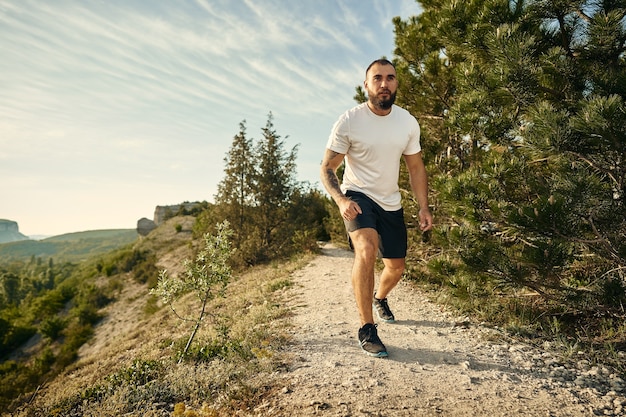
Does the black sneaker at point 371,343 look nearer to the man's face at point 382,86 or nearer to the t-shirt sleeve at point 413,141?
the t-shirt sleeve at point 413,141

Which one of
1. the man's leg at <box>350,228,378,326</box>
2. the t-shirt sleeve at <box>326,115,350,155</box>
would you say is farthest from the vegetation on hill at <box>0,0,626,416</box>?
the t-shirt sleeve at <box>326,115,350,155</box>

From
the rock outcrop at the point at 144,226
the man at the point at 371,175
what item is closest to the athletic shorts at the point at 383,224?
the man at the point at 371,175

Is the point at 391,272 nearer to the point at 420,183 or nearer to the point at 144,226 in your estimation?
the point at 420,183

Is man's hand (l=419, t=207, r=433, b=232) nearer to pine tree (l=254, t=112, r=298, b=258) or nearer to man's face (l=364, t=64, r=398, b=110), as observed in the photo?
man's face (l=364, t=64, r=398, b=110)

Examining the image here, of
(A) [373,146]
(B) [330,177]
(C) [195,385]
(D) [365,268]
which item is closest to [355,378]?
(D) [365,268]

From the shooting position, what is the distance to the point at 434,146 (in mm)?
6305

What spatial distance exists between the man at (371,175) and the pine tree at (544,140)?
67 cm

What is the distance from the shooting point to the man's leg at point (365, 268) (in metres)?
3.09

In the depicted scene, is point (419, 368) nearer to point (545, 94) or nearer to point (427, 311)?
point (427, 311)

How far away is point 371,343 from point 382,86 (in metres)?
2.17

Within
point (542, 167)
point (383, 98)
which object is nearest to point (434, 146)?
point (542, 167)

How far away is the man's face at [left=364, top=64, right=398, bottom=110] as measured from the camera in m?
3.23

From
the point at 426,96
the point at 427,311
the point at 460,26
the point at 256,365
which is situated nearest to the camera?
the point at 256,365

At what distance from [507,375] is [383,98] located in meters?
2.39
